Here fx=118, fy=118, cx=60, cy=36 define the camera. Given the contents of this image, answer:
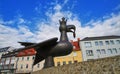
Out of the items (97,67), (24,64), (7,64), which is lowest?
(97,67)

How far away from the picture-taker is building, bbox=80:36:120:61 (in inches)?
1348

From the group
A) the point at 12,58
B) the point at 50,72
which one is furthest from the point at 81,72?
the point at 12,58

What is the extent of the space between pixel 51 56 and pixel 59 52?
0.89 m

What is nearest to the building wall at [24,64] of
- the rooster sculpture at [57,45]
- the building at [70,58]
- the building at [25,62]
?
the building at [25,62]

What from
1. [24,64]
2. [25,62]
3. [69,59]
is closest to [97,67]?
[69,59]

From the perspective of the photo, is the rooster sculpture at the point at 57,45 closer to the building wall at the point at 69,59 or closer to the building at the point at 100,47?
the building wall at the point at 69,59

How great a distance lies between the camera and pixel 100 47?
35312 millimetres

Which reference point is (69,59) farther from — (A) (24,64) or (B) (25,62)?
(A) (24,64)

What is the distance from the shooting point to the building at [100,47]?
112 ft

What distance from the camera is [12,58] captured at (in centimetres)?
4088

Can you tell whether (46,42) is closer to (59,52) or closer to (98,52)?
(59,52)

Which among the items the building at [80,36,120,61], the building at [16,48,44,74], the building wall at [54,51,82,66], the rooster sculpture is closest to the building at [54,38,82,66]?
the building wall at [54,51,82,66]

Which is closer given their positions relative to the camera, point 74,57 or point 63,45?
point 63,45

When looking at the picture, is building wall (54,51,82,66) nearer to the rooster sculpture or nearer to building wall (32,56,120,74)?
the rooster sculpture
